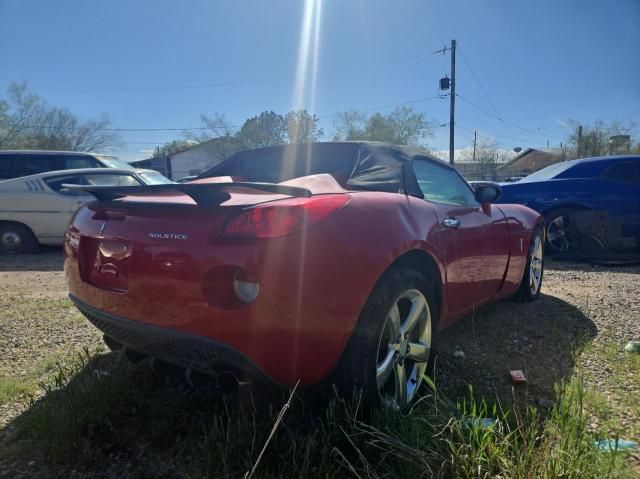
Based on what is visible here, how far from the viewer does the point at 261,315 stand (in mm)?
1618

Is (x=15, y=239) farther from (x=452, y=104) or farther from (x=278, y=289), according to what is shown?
(x=452, y=104)

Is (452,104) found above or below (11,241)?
above

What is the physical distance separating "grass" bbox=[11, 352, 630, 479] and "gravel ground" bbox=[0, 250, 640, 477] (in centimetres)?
29

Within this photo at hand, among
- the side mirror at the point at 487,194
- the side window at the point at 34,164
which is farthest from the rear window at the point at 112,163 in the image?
the side mirror at the point at 487,194

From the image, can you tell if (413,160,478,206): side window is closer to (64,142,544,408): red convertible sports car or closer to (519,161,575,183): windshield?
(64,142,544,408): red convertible sports car

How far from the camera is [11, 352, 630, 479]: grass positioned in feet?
4.94

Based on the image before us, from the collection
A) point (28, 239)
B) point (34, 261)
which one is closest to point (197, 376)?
point (34, 261)

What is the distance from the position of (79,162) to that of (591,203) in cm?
937

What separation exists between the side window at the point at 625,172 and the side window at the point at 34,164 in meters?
10.0

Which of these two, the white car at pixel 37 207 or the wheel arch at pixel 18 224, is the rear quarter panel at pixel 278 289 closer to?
the white car at pixel 37 207

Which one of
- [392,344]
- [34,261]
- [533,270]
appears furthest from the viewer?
[34,261]

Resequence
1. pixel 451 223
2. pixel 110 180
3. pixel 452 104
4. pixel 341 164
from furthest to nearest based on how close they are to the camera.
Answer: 1. pixel 452 104
2. pixel 110 180
3. pixel 341 164
4. pixel 451 223

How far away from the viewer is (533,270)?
13.6 ft

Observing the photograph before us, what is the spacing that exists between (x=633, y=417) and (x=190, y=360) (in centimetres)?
217
